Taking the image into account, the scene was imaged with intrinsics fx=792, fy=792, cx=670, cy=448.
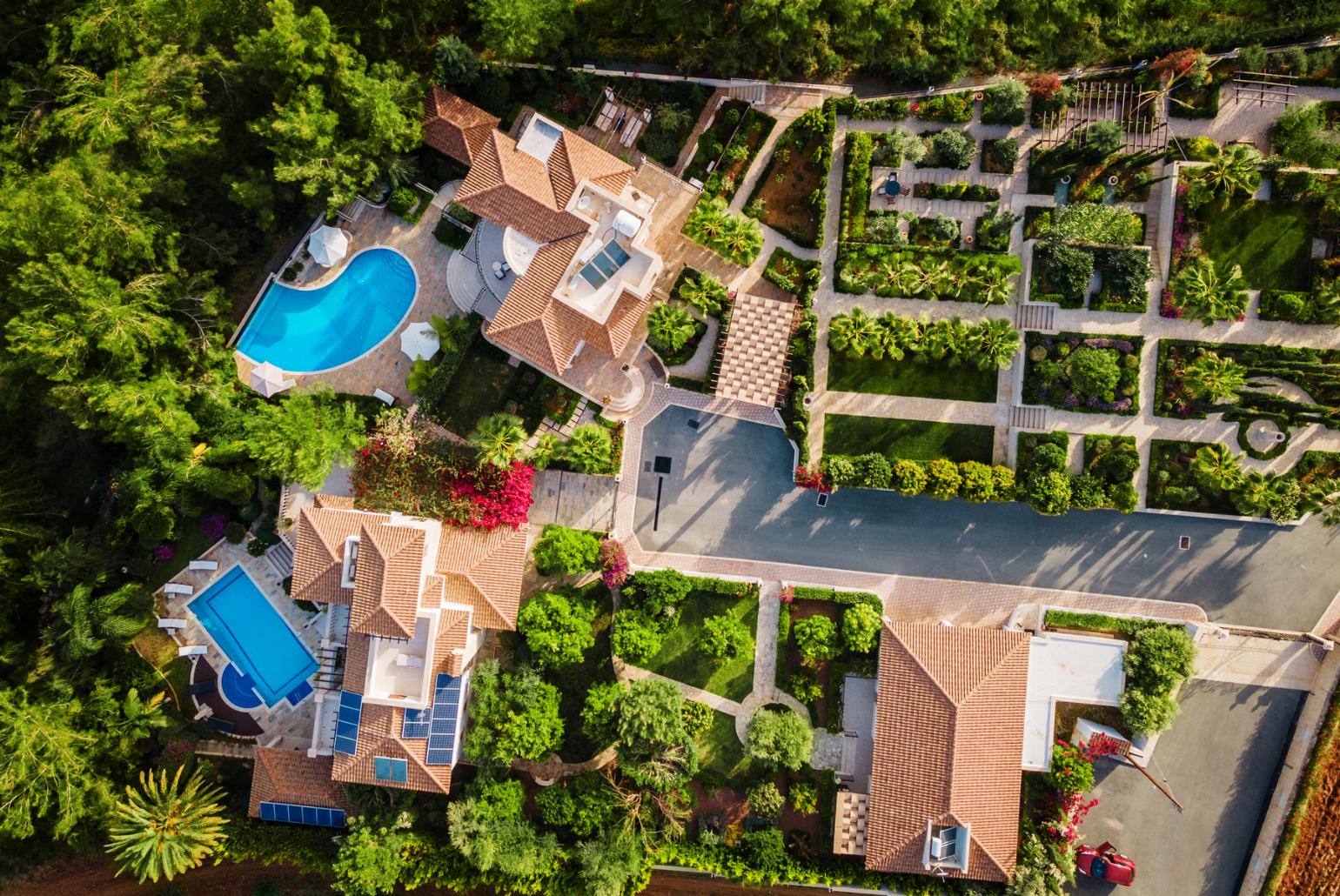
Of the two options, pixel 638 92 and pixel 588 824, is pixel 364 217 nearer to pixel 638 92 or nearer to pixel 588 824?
pixel 638 92

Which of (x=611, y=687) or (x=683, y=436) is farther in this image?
(x=683, y=436)

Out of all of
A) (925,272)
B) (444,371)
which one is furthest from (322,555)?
(925,272)

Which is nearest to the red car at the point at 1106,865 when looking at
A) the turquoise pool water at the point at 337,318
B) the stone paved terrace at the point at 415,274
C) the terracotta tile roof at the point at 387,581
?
the terracotta tile roof at the point at 387,581

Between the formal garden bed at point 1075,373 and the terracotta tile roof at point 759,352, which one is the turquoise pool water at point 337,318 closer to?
the terracotta tile roof at point 759,352

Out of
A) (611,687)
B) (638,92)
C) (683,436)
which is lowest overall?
(611,687)

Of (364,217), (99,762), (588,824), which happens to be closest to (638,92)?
(364,217)

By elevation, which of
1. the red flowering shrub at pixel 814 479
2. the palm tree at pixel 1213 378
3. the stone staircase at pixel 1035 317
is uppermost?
the stone staircase at pixel 1035 317

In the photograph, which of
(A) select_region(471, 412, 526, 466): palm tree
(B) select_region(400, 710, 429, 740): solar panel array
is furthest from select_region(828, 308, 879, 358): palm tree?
(B) select_region(400, 710, 429, 740): solar panel array

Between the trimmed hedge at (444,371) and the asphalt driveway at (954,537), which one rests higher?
the trimmed hedge at (444,371)
